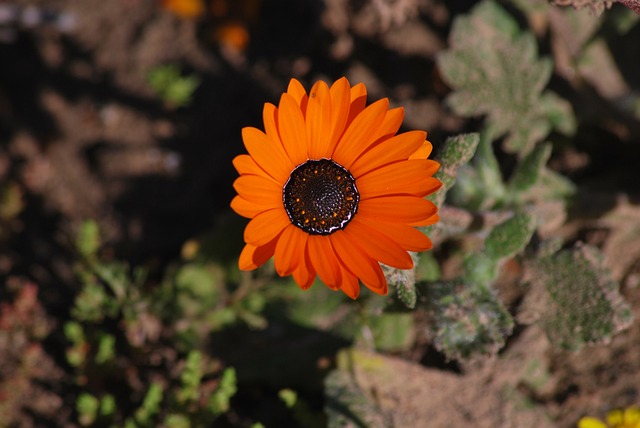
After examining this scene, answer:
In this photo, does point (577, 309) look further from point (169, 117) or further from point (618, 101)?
point (169, 117)

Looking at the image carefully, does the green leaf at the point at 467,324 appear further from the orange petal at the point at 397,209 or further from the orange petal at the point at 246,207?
the orange petal at the point at 246,207

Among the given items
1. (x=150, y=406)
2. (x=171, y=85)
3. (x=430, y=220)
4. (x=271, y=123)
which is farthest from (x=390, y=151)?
(x=171, y=85)

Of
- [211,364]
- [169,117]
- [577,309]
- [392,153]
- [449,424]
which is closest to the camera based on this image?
[392,153]

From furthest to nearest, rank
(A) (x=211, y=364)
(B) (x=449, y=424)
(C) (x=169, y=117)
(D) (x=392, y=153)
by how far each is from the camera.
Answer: (C) (x=169, y=117)
(A) (x=211, y=364)
(B) (x=449, y=424)
(D) (x=392, y=153)

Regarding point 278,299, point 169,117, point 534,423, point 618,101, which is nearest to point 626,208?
point 618,101

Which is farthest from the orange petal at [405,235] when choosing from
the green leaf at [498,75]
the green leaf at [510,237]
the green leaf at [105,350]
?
the green leaf at [105,350]

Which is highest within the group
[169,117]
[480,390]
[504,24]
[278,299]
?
[169,117]

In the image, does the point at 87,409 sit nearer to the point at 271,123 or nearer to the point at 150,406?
the point at 150,406
